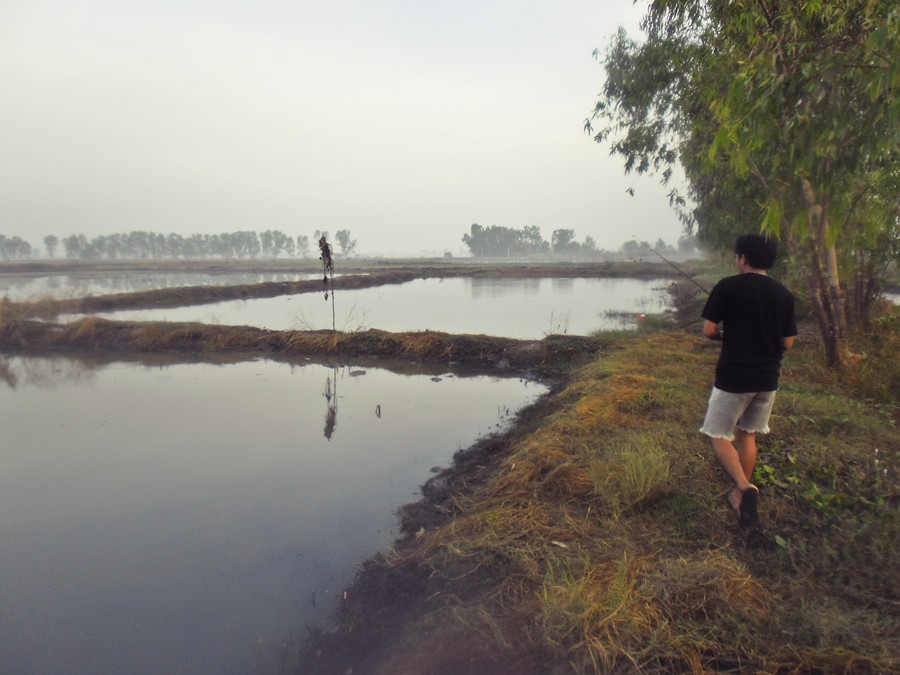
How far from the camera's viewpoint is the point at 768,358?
8.96 feet

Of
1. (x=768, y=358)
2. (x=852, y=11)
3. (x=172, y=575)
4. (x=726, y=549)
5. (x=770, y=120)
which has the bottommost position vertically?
(x=172, y=575)

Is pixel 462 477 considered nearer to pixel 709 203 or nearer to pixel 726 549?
pixel 726 549

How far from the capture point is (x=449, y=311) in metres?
16.8

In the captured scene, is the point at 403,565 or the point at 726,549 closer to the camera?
the point at 726,549

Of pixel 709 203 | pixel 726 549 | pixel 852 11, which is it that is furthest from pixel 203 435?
pixel 709 203

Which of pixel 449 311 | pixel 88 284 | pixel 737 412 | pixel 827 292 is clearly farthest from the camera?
pixel 88 284

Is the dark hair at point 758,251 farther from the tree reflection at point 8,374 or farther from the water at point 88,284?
the water at point 88,284

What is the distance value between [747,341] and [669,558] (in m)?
1.19

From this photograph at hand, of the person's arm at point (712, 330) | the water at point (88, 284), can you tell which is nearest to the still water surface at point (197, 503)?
the person's arm at point (712, 330)

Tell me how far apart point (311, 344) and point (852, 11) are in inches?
377

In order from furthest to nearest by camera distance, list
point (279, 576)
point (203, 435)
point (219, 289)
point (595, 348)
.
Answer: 1. point (219, 289)
2. point (595, 348)
3. point (203, 435)
4. point (279, 576)

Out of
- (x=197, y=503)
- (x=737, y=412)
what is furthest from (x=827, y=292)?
(x=197, y=503)

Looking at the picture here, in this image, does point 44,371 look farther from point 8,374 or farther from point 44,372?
point 8,374

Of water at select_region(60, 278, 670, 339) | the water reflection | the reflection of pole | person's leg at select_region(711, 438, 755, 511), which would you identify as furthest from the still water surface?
water at select_region(60, 278, 670, 339)
